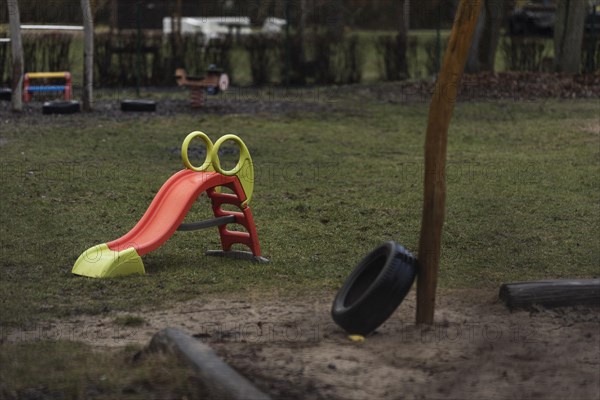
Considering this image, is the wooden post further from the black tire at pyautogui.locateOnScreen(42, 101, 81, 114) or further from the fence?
the fence

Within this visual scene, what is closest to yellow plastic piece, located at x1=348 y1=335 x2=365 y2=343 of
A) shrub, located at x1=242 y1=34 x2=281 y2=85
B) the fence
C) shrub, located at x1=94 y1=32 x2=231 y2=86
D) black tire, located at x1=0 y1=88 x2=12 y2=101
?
black tire, located at x1=0 y1=88 x2=12 y2=101

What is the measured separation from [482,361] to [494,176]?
654 cm

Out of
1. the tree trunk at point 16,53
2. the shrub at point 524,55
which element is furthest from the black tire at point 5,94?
the shrub at point 524,55

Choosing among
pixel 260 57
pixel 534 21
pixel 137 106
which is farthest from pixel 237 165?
pixel 534 21

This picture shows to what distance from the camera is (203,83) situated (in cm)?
1777

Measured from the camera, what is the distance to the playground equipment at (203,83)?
17594 mm

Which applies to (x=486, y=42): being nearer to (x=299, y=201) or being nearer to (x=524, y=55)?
(x=524, y=55)

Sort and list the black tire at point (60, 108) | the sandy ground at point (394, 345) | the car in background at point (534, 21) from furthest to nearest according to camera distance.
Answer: the car in background at point (534, 21) < the black tire at point (60, 108) < the sandy ground at point (394, 345)

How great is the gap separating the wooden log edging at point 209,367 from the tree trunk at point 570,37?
18821 millimetres

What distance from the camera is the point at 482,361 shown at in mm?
5488

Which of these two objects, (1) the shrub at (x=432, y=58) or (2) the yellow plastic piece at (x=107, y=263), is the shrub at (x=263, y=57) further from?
(2) the yellow plastic piece at (x=107, y=263)

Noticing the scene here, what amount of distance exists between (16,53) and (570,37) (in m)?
11.8

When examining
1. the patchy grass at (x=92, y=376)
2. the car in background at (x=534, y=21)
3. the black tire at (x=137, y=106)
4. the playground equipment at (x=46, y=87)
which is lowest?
the patchy grass at (x=92, y=376)

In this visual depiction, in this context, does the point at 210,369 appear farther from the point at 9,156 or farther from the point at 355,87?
the point at 355,87
